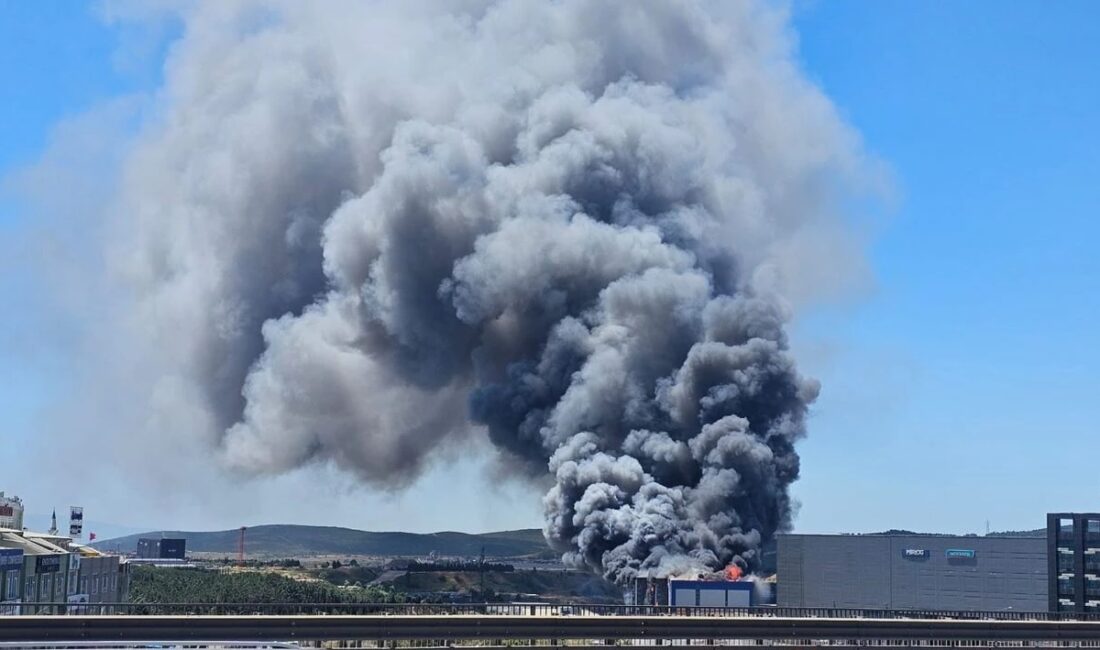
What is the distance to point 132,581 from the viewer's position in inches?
4621

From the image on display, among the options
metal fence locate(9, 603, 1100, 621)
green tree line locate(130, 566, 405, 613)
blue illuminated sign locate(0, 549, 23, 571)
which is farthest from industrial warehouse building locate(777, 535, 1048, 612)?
blue illuminated sign locate(0, 549, 23, 571)

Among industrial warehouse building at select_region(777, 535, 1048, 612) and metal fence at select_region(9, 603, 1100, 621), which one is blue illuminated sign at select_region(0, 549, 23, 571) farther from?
industrial warehouse building at select_region(777, 535, 1048, 612)

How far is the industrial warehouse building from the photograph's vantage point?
3344 inches

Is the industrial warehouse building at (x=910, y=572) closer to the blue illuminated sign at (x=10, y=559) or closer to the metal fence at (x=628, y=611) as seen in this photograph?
the metal fence at (x=628, y=611)

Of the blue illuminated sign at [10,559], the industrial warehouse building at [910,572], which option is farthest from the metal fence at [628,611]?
the industrial warehouse building at [910,572]

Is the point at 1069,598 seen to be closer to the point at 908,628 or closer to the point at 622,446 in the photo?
the point at 622,446

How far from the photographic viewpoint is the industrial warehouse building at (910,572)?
84.9 meters

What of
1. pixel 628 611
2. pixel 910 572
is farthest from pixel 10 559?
pixel 910 572

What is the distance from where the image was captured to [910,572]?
302 feet

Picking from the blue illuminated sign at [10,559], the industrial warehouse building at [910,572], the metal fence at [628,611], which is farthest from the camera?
the industrial warehouse building at [910,572]

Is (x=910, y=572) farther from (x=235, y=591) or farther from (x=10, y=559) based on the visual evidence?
(x=10, y=559)

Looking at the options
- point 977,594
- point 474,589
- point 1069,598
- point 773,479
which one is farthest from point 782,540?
point 474,589

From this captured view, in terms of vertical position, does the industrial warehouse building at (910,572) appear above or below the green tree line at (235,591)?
above

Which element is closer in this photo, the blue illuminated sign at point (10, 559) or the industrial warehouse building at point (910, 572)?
the blue illuminated sign at point (10, 559)
